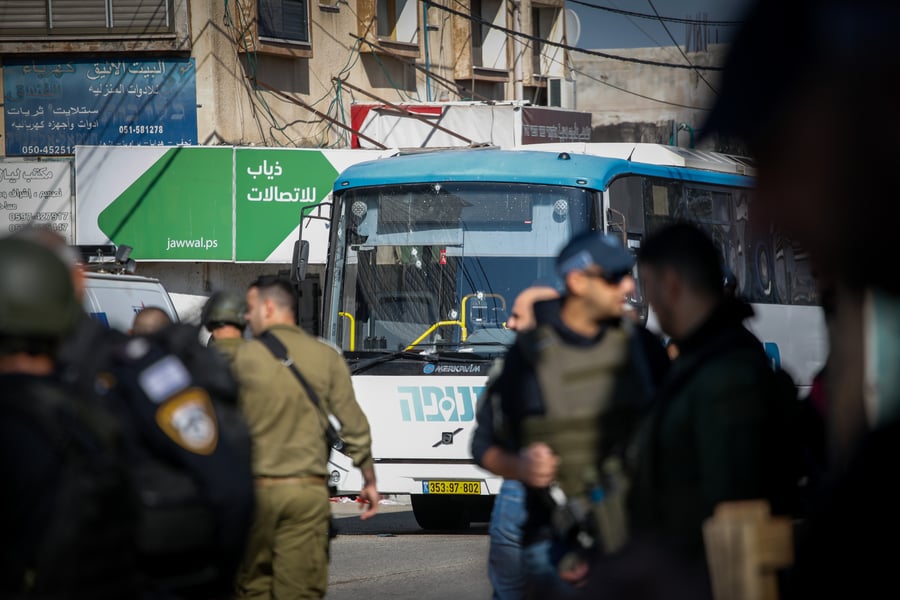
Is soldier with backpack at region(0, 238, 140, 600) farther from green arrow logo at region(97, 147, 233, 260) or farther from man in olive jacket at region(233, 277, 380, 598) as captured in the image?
green arrow logo at region(97, 147, 233, 260)

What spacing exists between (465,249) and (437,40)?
50.8 ft

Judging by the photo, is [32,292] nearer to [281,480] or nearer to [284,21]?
[281,480]

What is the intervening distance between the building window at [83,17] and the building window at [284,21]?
1651 mm

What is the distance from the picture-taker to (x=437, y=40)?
26.8 m

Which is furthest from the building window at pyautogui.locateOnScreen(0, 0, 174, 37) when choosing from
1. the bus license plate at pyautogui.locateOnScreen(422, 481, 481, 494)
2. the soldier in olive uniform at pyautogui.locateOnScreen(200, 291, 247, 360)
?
the soldier in olive uniform at pyautogui.locateOnScreen(200, 291, 247, 360)

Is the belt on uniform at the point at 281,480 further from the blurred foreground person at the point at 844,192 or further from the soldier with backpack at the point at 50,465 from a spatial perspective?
the blurred foreground person at the point at 844,192

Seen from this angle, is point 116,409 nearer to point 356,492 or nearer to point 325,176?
point 356,492

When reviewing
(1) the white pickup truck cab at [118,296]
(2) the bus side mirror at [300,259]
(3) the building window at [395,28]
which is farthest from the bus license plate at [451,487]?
(3) the building window at [395,28]

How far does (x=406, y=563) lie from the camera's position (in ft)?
35.6

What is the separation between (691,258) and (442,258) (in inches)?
333

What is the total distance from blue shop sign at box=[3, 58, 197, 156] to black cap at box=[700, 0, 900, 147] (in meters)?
20.7

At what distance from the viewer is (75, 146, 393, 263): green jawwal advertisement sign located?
20578mm

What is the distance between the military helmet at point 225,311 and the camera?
21.7 ft

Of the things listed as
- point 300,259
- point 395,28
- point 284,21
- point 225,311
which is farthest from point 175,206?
point 225,311
